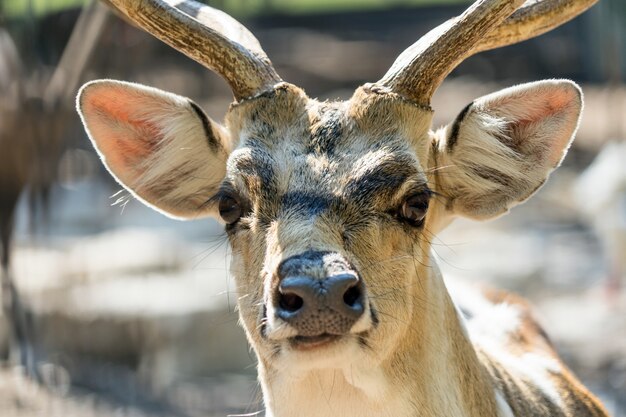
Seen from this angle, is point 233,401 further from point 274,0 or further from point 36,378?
point 274,0

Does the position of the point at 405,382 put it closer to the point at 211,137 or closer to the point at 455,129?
the point at 455,129

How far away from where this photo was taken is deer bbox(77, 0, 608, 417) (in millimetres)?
3773

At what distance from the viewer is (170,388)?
31.9 feet

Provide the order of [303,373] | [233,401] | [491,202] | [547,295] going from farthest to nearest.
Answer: [547,295]
[233,401]
[491,202]
[303,373]

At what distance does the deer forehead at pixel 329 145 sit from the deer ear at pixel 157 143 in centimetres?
21

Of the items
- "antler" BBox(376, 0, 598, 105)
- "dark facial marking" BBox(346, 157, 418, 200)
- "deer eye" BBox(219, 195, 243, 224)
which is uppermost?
"antler" BBox(376, 0, 598, 105)

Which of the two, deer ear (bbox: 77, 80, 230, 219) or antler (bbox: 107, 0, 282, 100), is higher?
antler (bbox: 107, 0, 282, 100)

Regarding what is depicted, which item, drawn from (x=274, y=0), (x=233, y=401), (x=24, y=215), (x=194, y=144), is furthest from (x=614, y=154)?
(x=274, y=0)

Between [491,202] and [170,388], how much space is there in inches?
226

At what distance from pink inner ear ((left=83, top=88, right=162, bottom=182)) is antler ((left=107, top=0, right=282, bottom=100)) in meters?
0.31

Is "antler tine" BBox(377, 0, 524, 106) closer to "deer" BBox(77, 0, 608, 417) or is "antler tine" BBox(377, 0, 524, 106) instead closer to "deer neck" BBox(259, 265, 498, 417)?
"deer" BBox(77, 0, 608, 417)

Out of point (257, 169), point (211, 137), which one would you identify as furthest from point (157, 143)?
point (257, 169)

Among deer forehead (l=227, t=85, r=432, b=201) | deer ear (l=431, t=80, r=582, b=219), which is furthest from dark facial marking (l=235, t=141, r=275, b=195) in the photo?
deer ear (l=431, t=80, r=582, b=219)

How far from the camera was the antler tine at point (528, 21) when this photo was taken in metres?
4.66
